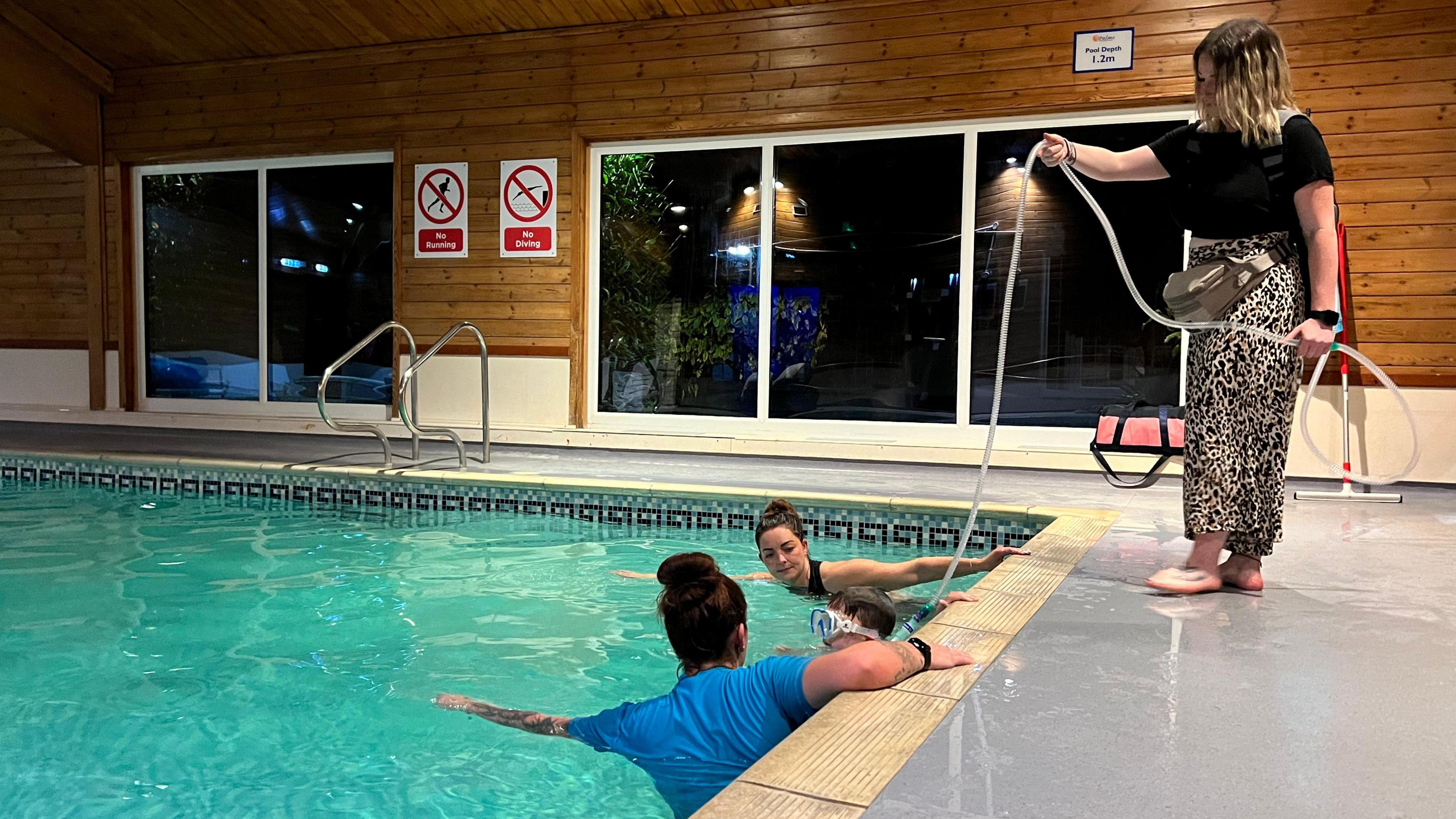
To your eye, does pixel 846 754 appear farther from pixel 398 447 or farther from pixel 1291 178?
pixel 398 447

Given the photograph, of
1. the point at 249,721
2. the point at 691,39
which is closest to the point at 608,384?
the point at 691,39

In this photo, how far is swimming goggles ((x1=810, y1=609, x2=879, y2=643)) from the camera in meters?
2.30

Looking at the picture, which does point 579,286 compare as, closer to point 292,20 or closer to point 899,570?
point 292,20

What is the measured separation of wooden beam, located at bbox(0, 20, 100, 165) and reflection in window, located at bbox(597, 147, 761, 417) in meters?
4.53

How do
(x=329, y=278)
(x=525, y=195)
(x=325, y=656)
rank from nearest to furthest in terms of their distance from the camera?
(x=325, y=656) < (x=525, y=195) < (x=329, y=278)

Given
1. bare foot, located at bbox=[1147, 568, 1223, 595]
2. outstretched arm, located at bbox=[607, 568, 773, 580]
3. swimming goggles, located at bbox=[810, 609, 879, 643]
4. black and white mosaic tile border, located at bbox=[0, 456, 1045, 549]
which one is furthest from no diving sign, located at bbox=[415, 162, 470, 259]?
bare foot, located at bbox=[1147, 568, 1223, 595]

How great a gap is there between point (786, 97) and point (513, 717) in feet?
17.9

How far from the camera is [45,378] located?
8.55 metres

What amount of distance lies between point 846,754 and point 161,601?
2.87 metres

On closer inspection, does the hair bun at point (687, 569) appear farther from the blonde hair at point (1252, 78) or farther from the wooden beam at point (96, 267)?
the wooden beam at point (96, 267)

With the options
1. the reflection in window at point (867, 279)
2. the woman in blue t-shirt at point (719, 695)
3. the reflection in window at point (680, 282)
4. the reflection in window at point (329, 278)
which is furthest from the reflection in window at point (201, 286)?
the woman in blue t-shirt at point (719, 695)

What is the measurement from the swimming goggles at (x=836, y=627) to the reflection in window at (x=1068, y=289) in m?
4.01

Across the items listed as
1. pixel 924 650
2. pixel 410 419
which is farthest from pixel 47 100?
pixel 924 650

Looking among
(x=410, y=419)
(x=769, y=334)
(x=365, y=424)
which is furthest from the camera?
(x=769, y=334)
